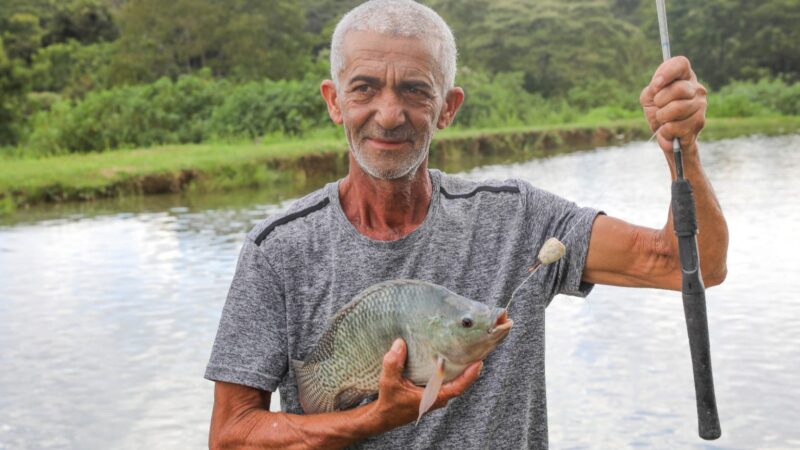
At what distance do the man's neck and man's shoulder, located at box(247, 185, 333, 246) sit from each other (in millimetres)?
70

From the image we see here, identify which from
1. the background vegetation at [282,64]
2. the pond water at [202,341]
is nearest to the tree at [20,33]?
the background vegetation at [282,64]

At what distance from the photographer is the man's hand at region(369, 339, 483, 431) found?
221 centimetres

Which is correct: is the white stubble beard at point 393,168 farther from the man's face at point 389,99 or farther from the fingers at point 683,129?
the fingers at point 683,129

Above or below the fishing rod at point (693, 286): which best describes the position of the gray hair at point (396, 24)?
above

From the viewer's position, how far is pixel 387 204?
2.77 m

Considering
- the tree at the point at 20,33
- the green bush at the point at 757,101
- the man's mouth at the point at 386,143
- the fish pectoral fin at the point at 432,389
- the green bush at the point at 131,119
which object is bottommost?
the green bush at the point at 757,101

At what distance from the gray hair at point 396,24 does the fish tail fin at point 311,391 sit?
0.72 meters

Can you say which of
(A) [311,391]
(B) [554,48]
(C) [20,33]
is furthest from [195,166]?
(B) [554,48]

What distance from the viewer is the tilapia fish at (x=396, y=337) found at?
2152 millimetres

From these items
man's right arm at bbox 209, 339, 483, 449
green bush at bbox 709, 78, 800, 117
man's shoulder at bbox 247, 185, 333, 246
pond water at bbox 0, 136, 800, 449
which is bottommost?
green bush at bbox 709, 78, 800, 117

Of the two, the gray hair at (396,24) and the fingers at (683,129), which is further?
the gray hair at (396,24)

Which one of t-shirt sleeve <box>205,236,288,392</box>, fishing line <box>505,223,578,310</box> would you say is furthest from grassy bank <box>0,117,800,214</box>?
fishing line <box>505,223,578,310</box>

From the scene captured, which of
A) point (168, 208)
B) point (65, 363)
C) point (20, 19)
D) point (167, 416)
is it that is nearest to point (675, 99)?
point (167, 416)

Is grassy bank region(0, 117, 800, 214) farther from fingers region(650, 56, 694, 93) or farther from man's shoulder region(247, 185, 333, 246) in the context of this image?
fingers region(650, 56, 694, 93)
